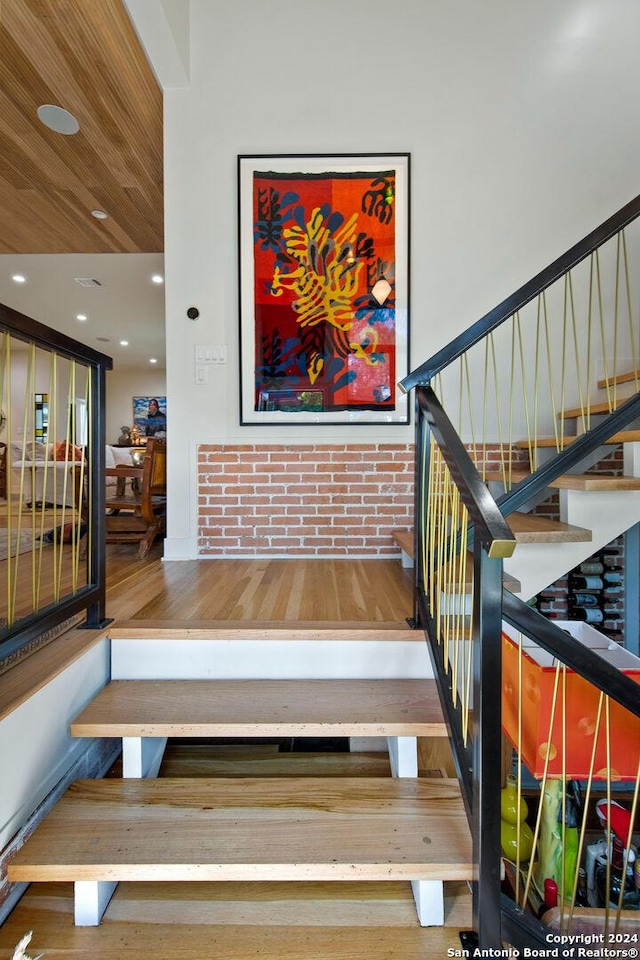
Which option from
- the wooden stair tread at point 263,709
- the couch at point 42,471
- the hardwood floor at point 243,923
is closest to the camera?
the hardwood floor at point 243,923

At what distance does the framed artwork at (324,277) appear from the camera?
2.62 m

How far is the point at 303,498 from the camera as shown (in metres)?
2.72

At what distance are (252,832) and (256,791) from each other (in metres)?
0.13

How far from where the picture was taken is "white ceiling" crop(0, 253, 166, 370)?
5081mm

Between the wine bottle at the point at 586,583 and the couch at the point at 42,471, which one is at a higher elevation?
the couch at the point at 42,471

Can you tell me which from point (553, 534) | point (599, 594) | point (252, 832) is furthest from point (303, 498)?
point (599, 594)

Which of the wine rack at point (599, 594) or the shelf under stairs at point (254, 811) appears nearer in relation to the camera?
the shelf under stairs at point (254, 811)

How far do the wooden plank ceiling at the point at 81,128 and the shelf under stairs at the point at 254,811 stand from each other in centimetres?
296

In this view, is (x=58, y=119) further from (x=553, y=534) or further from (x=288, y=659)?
(x=553, y=534)

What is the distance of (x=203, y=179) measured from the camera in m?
2.64

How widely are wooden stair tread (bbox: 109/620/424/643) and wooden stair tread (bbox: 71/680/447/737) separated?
6.0 inches

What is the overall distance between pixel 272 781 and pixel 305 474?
1.70 m

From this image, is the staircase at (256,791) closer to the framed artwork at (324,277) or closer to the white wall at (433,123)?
the framed artwork at (324,277)

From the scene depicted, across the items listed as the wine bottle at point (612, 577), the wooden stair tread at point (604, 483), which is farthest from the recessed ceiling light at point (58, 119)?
the wine bottle at point (612, 577)
